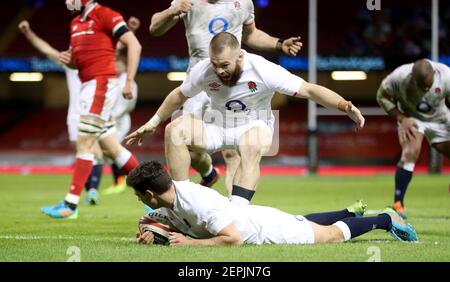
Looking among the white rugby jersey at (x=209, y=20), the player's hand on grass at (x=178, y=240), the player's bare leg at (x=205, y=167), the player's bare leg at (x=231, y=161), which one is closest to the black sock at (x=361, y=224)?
the player's hand on grass at (x=178, y=240)

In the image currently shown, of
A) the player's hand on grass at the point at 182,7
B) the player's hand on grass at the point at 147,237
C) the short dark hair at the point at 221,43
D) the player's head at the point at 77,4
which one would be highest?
the player's hand on grass at the point at 182,7

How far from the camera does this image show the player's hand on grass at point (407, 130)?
11086mm

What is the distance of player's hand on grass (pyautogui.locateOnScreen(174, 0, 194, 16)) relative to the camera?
8500 mm

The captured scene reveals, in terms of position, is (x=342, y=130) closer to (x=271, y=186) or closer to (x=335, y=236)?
(x=271, y=186)

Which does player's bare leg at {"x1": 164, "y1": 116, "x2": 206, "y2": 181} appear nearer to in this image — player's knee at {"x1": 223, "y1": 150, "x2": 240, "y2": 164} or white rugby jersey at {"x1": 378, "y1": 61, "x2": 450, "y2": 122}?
player's knee at {"x1": 223, "y1": 150, "x2": 240, "y2": 164}

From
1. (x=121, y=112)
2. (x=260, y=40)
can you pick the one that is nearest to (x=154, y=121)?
(x=260, y=40)

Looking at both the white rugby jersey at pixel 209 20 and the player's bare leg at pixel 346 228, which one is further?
the white rugby jersey at pixel 209 20

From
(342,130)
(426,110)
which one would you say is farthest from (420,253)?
(342,130)

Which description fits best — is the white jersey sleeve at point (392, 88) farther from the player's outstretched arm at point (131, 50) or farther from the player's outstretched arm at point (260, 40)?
the player's outstretched arm at point (131, 50)

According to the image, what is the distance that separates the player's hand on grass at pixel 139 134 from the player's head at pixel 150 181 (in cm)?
110

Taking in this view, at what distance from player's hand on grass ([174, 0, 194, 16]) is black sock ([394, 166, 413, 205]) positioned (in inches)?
155

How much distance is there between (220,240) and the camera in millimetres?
6668

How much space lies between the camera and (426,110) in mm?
11344

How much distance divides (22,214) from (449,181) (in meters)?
A: 10.1
